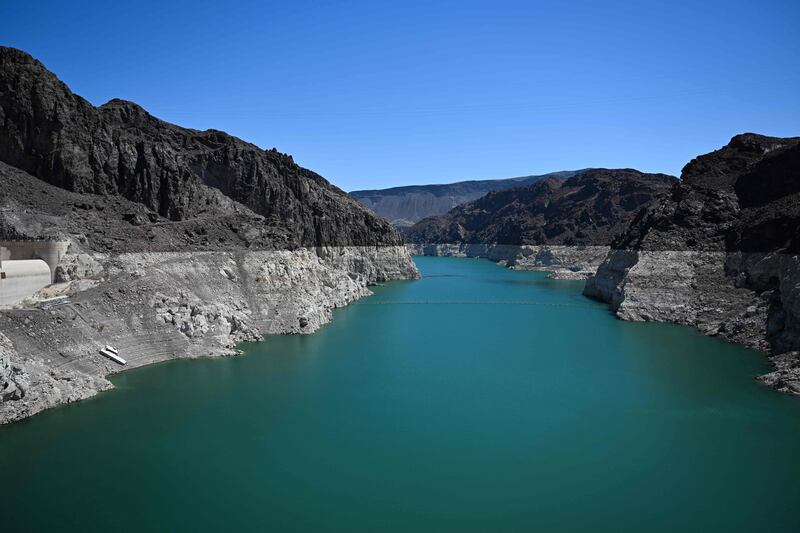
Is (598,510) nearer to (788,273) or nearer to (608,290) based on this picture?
(788,273)

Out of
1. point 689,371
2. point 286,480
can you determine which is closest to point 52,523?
point 286,480

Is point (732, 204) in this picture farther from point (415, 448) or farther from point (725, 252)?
point (415, 448)

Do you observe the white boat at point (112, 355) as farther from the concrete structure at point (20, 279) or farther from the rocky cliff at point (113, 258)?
the concrete structure at point (20, 279)

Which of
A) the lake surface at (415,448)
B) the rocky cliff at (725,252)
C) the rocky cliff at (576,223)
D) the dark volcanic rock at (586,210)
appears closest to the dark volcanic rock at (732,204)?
the rocky cliff at (725,252)

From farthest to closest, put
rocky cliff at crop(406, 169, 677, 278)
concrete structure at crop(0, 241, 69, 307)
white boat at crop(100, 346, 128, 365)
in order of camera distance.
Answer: rocky cliff at crop(406, 169, 677, 278) → concrete structure at crop(0, 241, 69, 307) → white boat at crop(100, 346, 128, 365)

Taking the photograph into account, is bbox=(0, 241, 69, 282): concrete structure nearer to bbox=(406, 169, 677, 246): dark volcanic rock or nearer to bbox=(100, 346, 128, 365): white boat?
bbox=(100, 346, 128, 365): white boat

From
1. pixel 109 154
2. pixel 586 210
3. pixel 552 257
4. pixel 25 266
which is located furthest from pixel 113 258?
pixel 586 210

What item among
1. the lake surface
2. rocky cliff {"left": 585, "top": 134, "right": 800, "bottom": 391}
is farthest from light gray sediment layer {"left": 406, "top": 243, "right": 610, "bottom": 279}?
the lake surface
